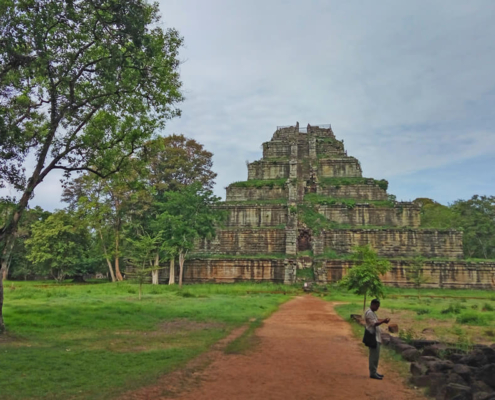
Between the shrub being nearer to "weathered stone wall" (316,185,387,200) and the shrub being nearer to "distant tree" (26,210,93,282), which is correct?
"weathered stone wall" (316,185,387,200)

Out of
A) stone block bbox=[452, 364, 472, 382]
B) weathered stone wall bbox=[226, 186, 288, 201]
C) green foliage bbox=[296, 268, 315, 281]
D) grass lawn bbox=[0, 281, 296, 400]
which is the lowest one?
grass lawn bbox=[0, 281, 296, 400]

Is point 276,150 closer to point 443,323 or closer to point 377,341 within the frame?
point 443,323

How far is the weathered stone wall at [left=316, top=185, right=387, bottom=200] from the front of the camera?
42.6 m

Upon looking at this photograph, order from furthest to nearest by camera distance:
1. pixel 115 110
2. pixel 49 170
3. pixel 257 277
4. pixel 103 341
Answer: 1. pixel 257 277
2. pixel 115 110
3. pixel 49 170
4. pixel 103 341

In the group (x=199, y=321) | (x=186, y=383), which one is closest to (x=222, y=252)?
(x=199, y=321)

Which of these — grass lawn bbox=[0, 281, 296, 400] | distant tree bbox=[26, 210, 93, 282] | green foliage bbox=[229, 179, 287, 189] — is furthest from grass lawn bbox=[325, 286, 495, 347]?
distant tree bbox=[26, 210, 93, 282]

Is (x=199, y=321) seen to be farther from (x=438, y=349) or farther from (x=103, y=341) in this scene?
(x=438, y=349)

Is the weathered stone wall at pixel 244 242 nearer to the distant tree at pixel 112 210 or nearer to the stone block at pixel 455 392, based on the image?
the distant tree at pixel 112 210

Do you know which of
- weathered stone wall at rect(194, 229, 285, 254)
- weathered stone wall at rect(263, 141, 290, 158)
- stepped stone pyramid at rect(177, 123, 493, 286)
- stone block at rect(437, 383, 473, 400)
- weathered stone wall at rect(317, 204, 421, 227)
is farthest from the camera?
weathered stone wall at rect(263, 141, 290, 158)

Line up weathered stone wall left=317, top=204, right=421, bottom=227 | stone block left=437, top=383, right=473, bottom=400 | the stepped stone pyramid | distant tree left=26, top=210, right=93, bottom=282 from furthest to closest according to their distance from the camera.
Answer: distant tree left=26, top=210, right=93, bottom=282
weathered stone wall left=317, top=204, right=421, bottom=227
the stepped stone pyramid
stone block left=437, top=383, right=473, bottom=400

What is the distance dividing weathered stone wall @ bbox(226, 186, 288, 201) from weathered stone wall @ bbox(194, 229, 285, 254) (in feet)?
17.4

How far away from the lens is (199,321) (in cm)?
1592

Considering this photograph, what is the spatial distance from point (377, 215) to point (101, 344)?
3367 centimetres

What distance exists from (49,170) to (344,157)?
126ft
